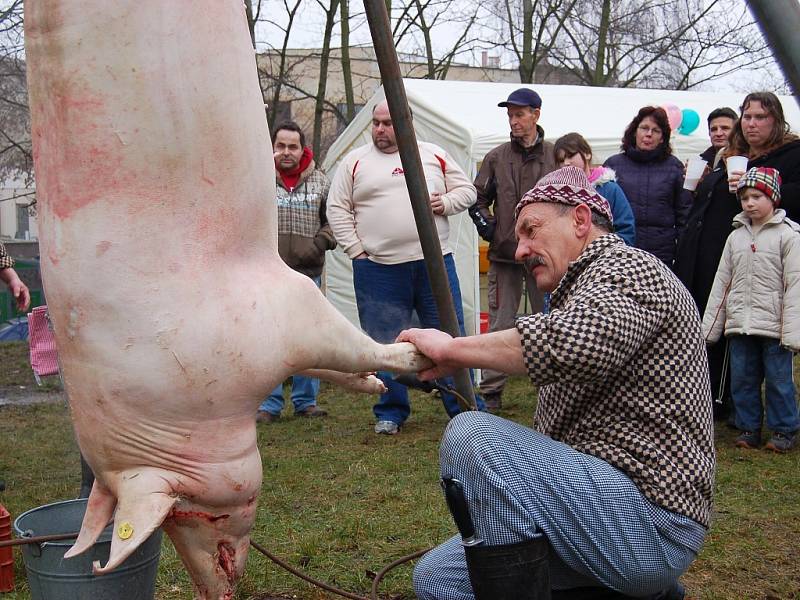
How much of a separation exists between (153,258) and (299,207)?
426 centimetres

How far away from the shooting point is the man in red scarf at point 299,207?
19.2 ft

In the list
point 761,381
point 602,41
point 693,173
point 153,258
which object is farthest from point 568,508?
point 602,41

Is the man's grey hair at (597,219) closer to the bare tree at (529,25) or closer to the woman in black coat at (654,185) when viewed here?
the woman in black coat at (654,185)

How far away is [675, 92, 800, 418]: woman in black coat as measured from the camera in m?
5.19

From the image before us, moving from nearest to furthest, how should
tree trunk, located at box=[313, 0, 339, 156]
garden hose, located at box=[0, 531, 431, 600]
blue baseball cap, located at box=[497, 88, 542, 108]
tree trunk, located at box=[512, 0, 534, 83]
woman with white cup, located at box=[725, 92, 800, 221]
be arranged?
garden hose, located at box=[0, 531, 431, 600], woman with white cup, located at box=[725, 92, 800, 221], blue baseball cap, located at box=[497, 88, 542, 108], tree trunk, located at box=[313, 0, 339, 156], tree trunk, located at box=[512, 0, 534, 83]

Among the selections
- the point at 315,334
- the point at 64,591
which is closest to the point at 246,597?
the point at 64,591

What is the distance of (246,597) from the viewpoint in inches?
124

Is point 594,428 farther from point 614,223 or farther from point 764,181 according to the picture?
point 764,181

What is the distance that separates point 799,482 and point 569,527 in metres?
2.76

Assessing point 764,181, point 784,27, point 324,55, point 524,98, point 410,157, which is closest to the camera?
point 784,27

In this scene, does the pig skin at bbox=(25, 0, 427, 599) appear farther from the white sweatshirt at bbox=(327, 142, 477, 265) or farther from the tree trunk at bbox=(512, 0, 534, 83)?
the tree trunk at bbox=(512, 0, 534, 83)

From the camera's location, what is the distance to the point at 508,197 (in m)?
6.00

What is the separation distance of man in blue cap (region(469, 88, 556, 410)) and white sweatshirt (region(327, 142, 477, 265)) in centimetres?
55

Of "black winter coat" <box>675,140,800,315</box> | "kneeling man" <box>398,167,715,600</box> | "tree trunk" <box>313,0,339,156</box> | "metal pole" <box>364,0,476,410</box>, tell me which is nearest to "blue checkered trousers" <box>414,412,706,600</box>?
"kneeling man" <box>398,167,715,600</box>
